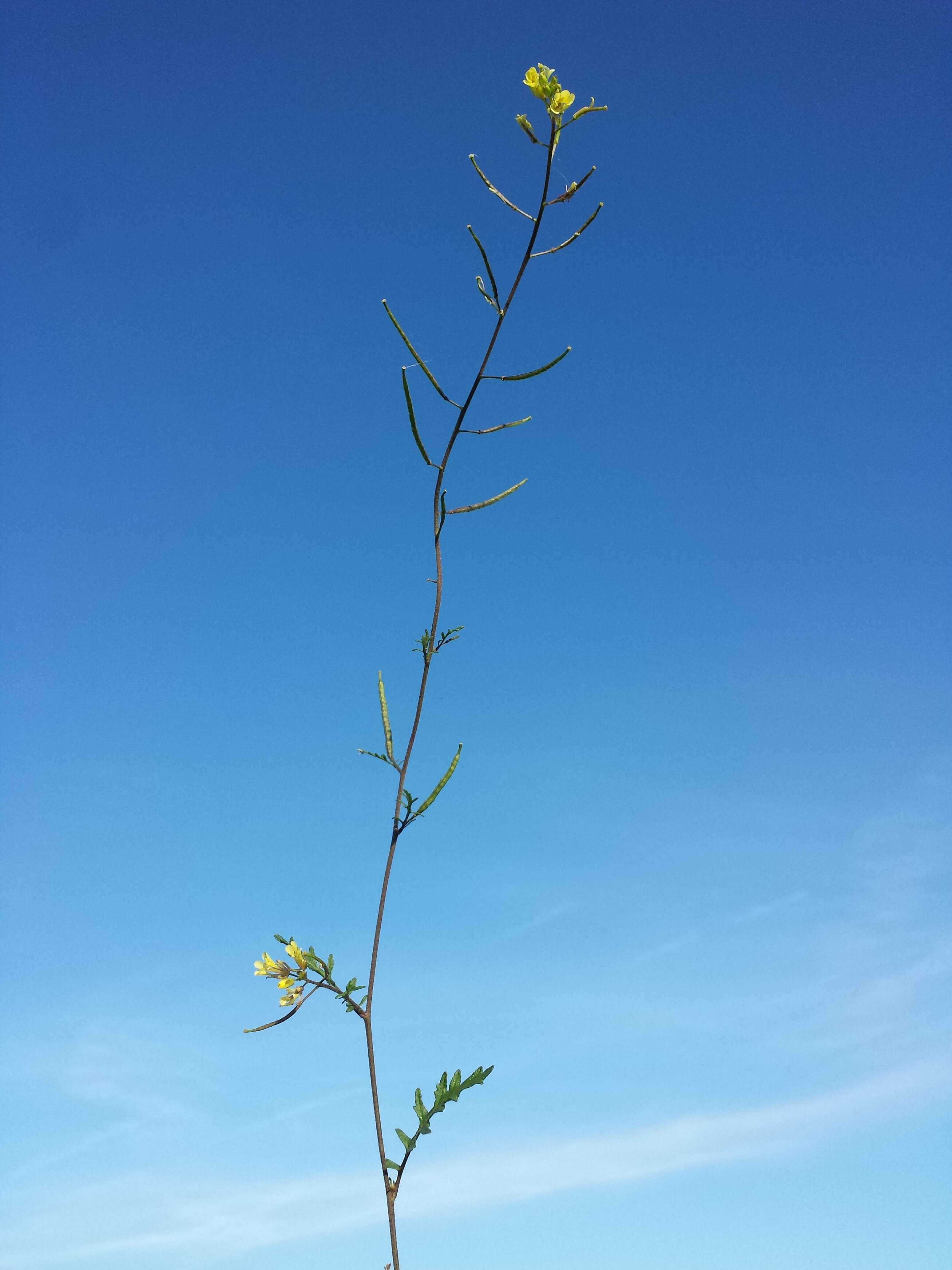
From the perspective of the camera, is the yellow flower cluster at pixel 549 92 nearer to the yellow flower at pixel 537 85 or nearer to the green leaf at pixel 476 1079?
the yellow flower at pixel 537 85

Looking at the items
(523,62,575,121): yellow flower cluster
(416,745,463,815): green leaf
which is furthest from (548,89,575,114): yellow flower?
(416,745,463,815): green leaf

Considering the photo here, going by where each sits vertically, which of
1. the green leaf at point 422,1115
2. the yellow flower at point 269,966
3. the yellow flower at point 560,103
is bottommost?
the green leaf at point 422,1115

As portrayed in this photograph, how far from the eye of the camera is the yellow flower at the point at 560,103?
224 cm

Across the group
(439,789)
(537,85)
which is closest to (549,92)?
(537,85)

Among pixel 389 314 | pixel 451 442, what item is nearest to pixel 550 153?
pixel 389 314

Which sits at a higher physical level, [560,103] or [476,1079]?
[560,103]

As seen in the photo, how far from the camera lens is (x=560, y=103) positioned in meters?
2.24

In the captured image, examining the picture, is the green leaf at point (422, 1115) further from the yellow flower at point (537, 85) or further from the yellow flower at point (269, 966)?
the yellow flower at point (537, 85)

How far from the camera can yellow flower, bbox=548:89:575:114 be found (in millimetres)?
2238

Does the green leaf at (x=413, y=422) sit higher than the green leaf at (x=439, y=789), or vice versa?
the green leaf at (x=413, y=422)

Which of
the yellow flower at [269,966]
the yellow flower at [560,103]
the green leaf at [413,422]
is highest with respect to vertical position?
the yellow flower at [560,103]

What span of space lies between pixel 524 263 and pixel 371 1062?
1713 mm

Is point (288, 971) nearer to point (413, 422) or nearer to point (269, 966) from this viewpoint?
point (269, 966)

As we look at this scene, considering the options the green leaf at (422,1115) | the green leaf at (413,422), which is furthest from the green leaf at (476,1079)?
the green leaf at (413,422)
